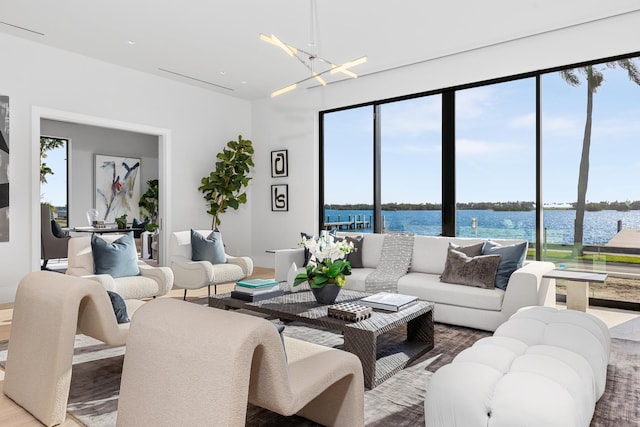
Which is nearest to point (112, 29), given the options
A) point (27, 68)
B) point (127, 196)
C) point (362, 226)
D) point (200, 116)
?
point (27, 68)

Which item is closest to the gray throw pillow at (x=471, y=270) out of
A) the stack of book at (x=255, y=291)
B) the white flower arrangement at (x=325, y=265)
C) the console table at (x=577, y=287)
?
the console table at (x=577, y=287)

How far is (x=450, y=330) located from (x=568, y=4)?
10.4 feet

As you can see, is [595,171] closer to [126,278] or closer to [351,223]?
[351,223]

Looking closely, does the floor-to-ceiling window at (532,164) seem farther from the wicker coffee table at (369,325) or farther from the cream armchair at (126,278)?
the cream armchair at (126,278)

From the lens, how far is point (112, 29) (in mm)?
4500

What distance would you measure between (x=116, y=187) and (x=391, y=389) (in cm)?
810

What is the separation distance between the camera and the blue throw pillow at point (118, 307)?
246 cm

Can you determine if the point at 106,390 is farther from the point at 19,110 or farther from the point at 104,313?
the point at 19,110

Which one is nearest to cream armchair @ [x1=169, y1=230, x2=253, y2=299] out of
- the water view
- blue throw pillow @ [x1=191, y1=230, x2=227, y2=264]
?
blue throw pillow @ [x1=191, y1=230, x2=227, y2=264]

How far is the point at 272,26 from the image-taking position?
14.5 feet

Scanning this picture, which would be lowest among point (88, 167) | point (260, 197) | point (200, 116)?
point (260, 197)

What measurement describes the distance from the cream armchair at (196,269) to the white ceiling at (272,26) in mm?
2237

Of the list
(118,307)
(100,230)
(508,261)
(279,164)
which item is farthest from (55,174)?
(508,261)

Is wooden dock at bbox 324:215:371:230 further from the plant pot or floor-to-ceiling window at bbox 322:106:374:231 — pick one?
the plant pot
